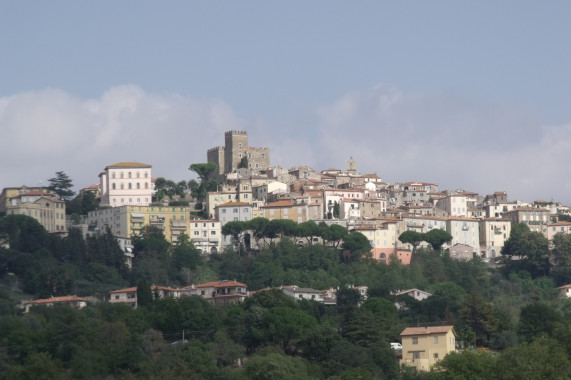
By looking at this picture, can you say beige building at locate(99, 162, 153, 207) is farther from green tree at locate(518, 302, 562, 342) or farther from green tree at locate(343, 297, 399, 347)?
green tree at locate(518, 302, 562, 342)

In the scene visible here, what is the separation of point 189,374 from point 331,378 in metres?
6.21

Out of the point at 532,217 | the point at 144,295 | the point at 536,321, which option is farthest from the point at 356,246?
the point at 536,321

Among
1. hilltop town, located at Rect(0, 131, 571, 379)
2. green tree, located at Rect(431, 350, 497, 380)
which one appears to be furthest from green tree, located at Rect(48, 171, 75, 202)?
green tree, located at Rect(431, 350, 497, 380)

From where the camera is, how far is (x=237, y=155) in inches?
4683

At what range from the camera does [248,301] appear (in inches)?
2904

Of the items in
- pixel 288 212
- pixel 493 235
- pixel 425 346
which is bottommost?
pixel 425 346

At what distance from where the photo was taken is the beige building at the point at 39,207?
97000mm

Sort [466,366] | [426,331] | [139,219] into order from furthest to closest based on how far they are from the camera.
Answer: [139,219] < [426,331] < [466,366]

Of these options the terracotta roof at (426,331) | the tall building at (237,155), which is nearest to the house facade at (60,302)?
the terracotta roof at (426,331)

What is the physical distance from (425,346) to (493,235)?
41.2m

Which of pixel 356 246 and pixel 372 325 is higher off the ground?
pixel 356 246

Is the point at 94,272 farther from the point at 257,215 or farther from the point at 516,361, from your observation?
the point at 516,361

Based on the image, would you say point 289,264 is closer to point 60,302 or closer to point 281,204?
point 281,204

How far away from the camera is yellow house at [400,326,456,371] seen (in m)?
65.2
